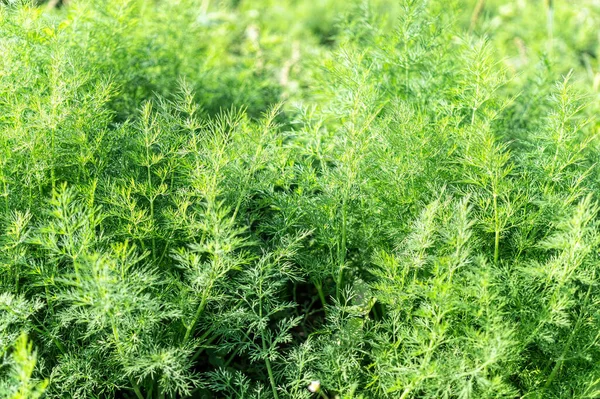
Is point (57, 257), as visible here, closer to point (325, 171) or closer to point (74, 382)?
point (74, 382)

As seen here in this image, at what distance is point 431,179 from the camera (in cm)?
190

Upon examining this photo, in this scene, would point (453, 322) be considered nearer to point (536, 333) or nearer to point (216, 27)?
point (536, 333)

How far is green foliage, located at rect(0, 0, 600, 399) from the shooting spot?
1.58m

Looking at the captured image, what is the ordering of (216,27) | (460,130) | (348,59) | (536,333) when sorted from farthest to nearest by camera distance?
(216,27) → (348,59) → (460,130) → (536,333)

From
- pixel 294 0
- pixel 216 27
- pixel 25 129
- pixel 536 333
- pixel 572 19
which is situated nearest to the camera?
pixel 536 333

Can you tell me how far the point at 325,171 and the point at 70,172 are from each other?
0.74 metres

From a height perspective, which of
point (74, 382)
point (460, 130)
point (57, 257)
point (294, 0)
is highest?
point (460, 130)

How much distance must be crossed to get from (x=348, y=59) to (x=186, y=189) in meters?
0.63

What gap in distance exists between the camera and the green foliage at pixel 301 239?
5.20ft

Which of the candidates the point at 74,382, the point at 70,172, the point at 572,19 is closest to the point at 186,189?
the point at 70,172

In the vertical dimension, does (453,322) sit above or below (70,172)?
below

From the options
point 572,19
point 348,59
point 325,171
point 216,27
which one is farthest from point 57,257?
point 572,19

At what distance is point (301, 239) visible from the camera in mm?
1941

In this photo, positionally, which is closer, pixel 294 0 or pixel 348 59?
pixel 348 59
